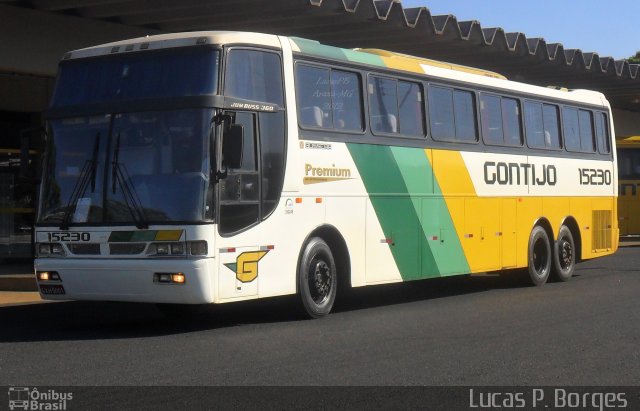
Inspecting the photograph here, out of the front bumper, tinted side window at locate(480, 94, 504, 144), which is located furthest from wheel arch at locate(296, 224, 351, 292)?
tinted side window at locate(480, 94, 504, 144)

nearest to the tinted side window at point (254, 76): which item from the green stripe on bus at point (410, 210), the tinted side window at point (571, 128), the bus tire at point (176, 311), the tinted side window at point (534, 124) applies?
the green stripe on bus at point (410, 210)

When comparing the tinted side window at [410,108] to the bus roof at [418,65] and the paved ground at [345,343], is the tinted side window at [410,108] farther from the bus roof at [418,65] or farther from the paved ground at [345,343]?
the paved ground at [345,343]

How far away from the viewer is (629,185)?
36344mm

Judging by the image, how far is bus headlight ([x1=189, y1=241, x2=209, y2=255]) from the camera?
39.8 feet

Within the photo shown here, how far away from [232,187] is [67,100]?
7.15ft

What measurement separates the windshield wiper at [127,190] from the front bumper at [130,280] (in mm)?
438

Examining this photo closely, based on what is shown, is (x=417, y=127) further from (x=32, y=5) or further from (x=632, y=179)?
(x=632, y=179)

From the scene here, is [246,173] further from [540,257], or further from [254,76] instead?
[540,257]

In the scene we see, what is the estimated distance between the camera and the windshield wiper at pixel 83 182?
1280 centimetres

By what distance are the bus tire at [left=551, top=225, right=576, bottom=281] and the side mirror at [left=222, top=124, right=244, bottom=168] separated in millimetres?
9044

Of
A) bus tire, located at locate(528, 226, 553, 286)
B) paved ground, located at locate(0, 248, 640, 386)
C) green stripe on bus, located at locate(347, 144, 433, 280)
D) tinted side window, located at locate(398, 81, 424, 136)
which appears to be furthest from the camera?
bus tire, located at locate(528, 226, 553, 286)

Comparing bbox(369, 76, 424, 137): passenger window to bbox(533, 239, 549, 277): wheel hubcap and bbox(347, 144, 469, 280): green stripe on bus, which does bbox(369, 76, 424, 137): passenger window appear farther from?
bbox(533, 239, 549, 277): wheel hubcap

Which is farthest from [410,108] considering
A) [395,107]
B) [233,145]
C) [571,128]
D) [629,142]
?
[629,142]

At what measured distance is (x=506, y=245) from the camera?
1845cm
